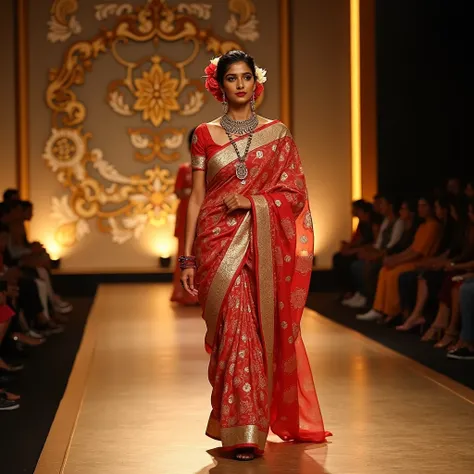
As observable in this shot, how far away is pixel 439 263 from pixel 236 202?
140 inches

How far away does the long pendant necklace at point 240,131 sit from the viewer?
→ 3.69 meters

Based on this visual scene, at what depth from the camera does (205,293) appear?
12.0 ft

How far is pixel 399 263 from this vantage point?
778 cm

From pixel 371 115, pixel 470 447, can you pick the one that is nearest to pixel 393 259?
pixel 371 115

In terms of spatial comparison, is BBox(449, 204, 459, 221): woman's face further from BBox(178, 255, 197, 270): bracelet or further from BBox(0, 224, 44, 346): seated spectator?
BBox(178, 255, 197, 270): bracelet

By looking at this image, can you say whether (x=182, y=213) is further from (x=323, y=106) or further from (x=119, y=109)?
(x=323, y=106)

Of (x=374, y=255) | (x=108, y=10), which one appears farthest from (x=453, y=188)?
(x=108, y=10)

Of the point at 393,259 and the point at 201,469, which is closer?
the point at 201,469

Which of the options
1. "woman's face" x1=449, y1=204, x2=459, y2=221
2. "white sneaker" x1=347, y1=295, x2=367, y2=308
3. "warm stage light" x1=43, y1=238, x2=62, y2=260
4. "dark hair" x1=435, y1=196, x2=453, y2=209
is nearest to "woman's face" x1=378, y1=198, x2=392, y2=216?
"white sneaker" x1=347, y1=295, x2=367, y2=308

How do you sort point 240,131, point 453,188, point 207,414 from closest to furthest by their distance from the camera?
point 240,131 → point 207,414 → point 453,188

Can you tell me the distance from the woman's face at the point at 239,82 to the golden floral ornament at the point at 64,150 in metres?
7.84

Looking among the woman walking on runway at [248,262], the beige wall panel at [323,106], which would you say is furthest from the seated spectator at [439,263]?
the beige wall panel at [323,106]

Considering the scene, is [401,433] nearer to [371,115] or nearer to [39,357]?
[39,357]

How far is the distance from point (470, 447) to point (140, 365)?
8.12 feet
